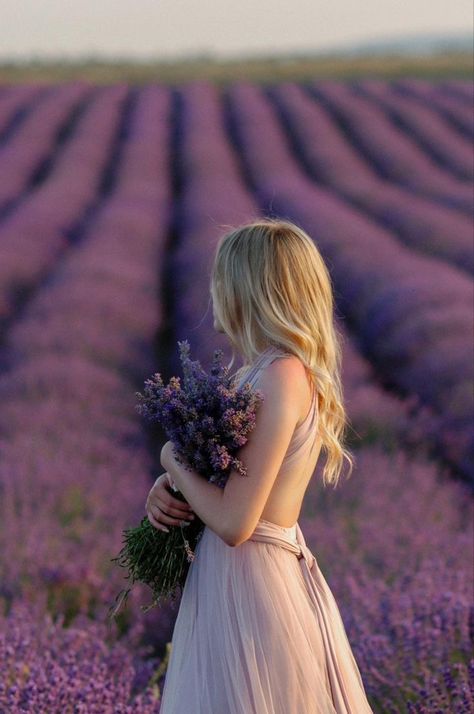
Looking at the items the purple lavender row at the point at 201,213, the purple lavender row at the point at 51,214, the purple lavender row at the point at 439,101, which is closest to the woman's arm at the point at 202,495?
the purple lavender row at the point at 201,213

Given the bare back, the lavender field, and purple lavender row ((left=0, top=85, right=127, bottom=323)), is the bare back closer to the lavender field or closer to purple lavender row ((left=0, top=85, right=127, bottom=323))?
the lavender field

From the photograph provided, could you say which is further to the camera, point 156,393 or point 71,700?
point 71,700

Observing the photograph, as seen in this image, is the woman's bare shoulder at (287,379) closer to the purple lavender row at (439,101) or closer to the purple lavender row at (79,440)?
the purple lavender row at (79,440)

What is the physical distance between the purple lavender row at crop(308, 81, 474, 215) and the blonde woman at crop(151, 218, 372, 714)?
7.65 metres

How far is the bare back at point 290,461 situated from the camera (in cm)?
168

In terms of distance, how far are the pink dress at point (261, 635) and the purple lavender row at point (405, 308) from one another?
1918mm

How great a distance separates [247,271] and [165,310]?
6.65 m

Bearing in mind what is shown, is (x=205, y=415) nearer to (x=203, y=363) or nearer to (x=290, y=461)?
(x=290, y=461)

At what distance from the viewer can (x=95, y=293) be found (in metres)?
7.50

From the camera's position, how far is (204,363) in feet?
18.2

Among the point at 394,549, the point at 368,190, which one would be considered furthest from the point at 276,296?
the point at 368,190

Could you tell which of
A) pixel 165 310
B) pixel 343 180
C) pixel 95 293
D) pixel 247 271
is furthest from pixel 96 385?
pixel 343 180

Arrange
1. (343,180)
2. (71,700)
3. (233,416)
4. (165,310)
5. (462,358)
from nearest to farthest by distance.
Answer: (233,416), (71,700), (462,358), (165,310), (343,180)

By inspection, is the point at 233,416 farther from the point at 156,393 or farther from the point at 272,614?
the point at 272,614
